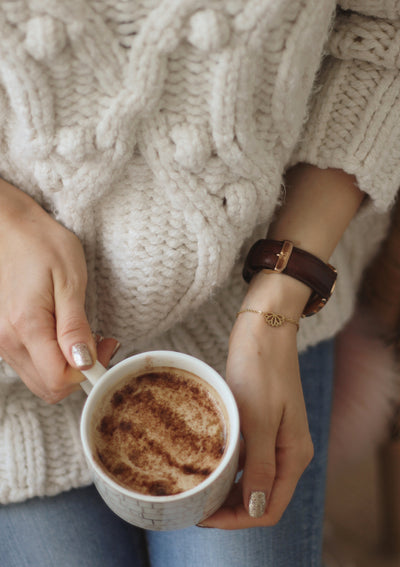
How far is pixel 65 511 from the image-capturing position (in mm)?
666

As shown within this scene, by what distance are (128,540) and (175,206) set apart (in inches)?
19.3

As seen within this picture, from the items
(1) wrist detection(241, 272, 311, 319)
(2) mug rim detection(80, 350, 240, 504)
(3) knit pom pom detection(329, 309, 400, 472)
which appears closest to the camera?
(2) mug rim detection(80, 350, 240, 504)

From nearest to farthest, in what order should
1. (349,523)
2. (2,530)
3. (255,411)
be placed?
(255,411)
(2,530)
(349,523)

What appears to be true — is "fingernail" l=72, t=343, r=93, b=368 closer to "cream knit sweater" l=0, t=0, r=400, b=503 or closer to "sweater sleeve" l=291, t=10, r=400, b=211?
"cream knit sweater" l=0, t=0, r=400, b=503

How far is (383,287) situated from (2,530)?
2.71ft

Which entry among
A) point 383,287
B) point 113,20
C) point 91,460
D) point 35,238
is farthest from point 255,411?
point 383,287

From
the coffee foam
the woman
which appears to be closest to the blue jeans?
the woman

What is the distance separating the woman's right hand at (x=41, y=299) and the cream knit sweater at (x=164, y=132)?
33mm

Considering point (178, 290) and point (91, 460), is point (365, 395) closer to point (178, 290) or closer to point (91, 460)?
point (178, 290)

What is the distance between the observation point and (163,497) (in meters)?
0.41

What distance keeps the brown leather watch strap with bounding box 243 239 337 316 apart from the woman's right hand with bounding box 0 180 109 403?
23 cm

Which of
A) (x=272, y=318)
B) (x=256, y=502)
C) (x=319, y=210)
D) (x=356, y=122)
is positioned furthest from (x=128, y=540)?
(x=356, y=122)

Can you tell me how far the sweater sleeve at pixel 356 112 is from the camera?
1.93ft

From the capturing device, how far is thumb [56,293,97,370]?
0.47 meters
